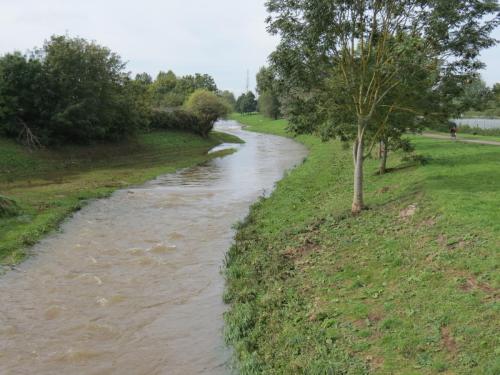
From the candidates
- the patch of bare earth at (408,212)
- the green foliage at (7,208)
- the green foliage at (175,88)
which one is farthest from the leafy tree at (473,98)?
the green foliage at (175,88)

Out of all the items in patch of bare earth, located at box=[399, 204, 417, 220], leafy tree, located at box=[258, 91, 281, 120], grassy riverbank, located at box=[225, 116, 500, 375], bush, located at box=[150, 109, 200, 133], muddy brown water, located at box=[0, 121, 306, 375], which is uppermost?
leafy tree, located at box=[258, 91, 281, 120]

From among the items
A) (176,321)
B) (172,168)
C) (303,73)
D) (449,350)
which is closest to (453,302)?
(449,350)

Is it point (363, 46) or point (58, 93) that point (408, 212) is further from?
point (58, 93)

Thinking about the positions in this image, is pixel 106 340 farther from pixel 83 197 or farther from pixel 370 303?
pixel 83 197

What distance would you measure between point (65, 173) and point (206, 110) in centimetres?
3710

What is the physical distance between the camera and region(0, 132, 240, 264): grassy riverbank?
18875 mm

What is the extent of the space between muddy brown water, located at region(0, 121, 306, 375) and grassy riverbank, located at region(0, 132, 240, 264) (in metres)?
1.05

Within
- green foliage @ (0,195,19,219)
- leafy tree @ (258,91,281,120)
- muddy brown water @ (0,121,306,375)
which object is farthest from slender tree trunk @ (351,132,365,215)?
leafy tree @ (258,91,281,120)

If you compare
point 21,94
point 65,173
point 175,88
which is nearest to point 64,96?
point 21,94

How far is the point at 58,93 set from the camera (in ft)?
136

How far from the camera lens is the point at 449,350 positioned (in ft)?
25.1

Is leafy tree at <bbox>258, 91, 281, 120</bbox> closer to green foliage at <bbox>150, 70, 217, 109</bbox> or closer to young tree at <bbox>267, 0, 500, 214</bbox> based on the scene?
green foliage at <bbox>150, 70, 217, 109</bbox>

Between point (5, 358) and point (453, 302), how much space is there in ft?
29.2

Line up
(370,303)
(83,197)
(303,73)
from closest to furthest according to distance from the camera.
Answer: (370,303) → (303,73) → (83,197)
